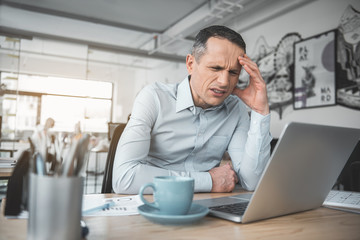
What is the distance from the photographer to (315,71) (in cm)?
400

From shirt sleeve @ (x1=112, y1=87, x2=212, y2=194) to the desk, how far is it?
14.3 inches

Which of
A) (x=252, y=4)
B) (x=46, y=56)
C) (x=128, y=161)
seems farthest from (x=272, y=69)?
(x=46, y=56)

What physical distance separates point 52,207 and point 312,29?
4.46 metres

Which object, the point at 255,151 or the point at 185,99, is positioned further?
the point at 185,99

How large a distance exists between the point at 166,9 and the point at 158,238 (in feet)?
16.9

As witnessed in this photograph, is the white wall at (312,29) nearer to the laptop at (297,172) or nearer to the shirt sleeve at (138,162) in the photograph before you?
the shirt sleeve at (138,162)

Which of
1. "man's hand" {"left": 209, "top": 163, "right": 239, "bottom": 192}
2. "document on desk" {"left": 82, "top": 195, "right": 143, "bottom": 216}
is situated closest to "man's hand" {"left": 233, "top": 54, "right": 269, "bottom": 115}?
"man's hand" {"left": 209, "top": 163, "right": 239, "bottom": 192}

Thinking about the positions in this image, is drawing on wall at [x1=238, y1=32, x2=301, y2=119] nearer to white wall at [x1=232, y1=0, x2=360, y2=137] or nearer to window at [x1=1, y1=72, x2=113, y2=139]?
white wall at [x1=232, y1=0, x2=360, y2=137]

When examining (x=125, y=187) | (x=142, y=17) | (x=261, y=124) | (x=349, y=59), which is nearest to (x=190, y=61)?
(x=261, y=124)

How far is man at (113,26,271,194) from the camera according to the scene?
3.59ft

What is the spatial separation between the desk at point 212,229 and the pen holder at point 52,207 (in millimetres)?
88

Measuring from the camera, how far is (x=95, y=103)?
734 cm

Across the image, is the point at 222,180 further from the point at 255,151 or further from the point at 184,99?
the point at 184,99

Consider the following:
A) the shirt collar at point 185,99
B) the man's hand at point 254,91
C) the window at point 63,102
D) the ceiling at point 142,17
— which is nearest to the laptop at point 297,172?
the man's hand at point 254,91
